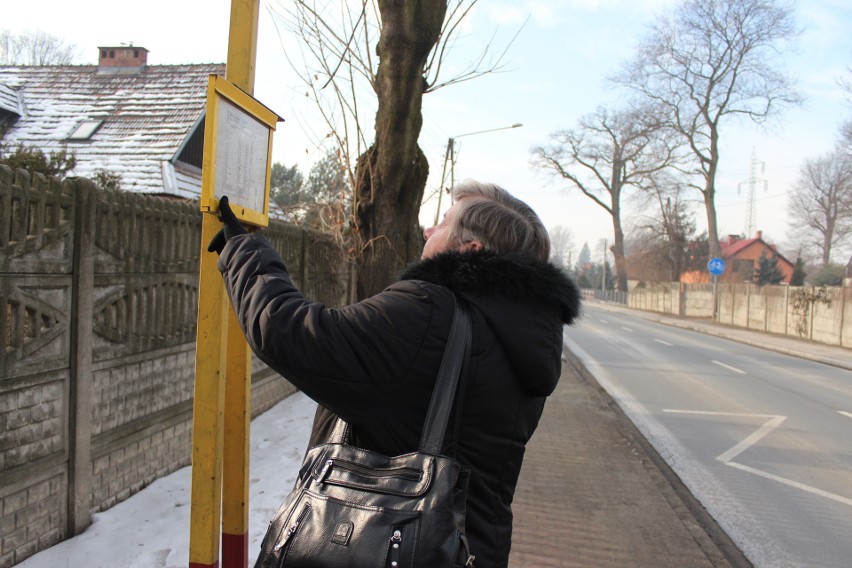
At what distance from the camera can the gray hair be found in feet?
5.81

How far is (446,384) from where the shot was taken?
148cm

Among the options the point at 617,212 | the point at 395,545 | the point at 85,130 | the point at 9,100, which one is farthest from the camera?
the point at 617,212

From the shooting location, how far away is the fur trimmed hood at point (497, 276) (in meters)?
1.58

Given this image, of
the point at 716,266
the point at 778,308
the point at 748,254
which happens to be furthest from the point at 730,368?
the point at 748,254

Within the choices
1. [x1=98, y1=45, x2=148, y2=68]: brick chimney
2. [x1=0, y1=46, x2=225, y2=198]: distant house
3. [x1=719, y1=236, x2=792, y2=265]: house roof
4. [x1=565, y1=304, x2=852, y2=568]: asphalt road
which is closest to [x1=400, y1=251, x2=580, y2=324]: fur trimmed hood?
[x1=565, y1=304, x2=852, y2=568]: asphalt road

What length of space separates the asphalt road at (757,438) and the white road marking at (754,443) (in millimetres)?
11

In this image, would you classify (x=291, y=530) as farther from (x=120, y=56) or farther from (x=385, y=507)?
(x=120, y=56)

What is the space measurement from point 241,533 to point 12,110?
14.3 m

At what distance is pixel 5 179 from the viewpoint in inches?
119

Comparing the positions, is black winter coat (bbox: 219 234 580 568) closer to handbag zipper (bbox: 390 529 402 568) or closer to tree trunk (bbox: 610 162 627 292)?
handbag zipper (bbox: 390 529 402 568)

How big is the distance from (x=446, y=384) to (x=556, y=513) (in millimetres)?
3764

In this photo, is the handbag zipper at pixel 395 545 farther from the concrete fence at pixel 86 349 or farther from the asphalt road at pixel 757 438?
the asphalt road at pixel 757 438

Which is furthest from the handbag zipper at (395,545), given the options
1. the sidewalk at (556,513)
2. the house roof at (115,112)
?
the house roof at (115,112)

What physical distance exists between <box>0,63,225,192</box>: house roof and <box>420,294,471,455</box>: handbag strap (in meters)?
11.1
